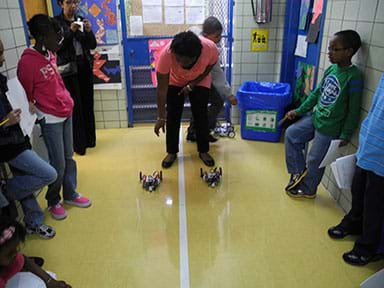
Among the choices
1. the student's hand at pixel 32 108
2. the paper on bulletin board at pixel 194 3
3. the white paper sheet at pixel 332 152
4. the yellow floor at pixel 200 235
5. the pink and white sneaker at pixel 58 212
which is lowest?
the yellow floor at pixel 200 235

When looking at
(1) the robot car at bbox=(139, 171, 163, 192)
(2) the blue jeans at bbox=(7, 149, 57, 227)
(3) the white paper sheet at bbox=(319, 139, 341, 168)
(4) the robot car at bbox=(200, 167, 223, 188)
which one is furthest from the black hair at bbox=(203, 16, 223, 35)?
(2) the blue jeans at bbox=(7, 149, 57, 227)

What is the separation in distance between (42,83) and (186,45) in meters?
1.03

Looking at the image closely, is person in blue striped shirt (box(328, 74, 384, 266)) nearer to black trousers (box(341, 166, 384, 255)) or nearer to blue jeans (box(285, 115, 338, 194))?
black trousers (box(341, 166, 384, 255))

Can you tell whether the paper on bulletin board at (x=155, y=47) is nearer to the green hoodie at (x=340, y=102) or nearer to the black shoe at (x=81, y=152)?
the black shoe at (x=81, y=152)

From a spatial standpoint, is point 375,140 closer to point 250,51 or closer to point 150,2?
point 250,51

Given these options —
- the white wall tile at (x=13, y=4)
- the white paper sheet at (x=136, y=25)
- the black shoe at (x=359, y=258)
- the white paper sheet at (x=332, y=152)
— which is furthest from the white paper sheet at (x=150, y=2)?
the black shoe at (x=359, y=258)

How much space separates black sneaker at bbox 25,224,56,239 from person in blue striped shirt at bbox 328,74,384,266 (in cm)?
187

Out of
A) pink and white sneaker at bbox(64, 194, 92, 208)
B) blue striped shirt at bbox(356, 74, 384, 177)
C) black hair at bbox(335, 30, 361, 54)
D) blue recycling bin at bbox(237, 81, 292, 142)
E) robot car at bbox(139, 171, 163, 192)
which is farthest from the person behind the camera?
blue recycling bin at bbox(237, 81, 292, 142)

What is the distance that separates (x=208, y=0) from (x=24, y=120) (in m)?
2.81

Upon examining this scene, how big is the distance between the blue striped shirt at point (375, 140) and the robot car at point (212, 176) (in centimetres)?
129

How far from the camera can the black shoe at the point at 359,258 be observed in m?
2.04

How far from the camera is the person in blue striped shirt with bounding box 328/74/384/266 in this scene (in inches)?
70.6

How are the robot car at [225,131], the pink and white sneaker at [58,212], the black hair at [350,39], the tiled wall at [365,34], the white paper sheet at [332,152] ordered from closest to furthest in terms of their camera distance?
1. the tiled wall at [365,34]
2. the black hair at [350,39]
3. the white paper sheet at [332,152]
4. the pink and white sneaker at [58,212]
5. the robot car at [225,131]

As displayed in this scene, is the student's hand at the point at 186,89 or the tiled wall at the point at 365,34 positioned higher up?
the tiled wall at the point at 365,34
